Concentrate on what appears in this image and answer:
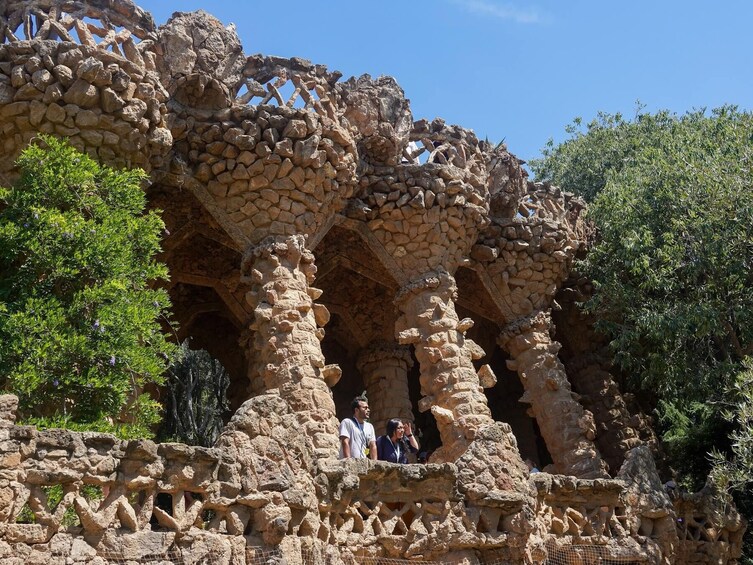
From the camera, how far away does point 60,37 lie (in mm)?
8570

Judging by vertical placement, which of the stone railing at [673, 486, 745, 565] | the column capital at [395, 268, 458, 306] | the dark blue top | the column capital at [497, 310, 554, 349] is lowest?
the stone railing at [673, 486, 745, 565]

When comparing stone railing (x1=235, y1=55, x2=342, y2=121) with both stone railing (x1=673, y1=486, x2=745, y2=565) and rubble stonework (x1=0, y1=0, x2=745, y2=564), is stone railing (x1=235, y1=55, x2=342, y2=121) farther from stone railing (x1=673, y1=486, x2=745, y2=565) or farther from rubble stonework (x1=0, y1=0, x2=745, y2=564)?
stone railing (x1=673, y1=486, x2=745, y2=565)

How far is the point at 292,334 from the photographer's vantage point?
9367 millimetres

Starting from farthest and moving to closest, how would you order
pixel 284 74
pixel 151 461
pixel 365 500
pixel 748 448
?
1. pixel 284 74
2. pixel 748 448
3. pixel 365 500
4. pixel 151 461

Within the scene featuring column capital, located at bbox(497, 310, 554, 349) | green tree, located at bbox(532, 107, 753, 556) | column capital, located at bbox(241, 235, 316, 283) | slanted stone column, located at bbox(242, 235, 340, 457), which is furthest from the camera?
column capital, located at bbox(497, 310, 554, 349)

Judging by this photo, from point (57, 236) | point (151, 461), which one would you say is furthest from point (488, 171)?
point (151, 461)

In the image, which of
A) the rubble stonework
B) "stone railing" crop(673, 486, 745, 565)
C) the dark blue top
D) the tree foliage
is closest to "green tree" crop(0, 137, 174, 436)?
the rubble stonework

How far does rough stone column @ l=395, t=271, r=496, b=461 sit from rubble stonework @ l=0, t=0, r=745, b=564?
3cm

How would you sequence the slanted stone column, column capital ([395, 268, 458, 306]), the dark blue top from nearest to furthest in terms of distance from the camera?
the dark blue top < the slanted stone column < column capital ([395, 268, 458, 306])

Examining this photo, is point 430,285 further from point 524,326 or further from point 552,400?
point 552,400

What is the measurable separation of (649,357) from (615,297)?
95 centimetres

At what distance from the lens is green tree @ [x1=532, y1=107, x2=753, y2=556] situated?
10.9 metres

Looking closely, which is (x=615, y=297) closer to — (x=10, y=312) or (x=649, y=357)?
(x=649, y=357)

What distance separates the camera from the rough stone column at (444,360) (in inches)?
404
